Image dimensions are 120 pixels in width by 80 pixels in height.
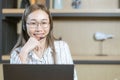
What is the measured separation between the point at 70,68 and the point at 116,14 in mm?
1509

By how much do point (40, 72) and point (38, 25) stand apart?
322mm

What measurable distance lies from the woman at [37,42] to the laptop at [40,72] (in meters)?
0.26

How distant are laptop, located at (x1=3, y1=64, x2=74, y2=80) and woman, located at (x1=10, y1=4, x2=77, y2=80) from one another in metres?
0.26

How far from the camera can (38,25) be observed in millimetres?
1104

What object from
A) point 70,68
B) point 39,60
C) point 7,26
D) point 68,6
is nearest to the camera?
point 70,68

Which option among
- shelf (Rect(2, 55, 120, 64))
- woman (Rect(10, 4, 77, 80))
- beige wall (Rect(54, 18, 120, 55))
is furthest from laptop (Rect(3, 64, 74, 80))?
beige wall (Rect(54, 18, 120, 55))

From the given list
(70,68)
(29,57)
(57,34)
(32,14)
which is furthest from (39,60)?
(57,34)

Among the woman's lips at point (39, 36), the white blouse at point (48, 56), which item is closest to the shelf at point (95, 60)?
the white blouse at point (48, 56)

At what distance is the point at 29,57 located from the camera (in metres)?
1.15

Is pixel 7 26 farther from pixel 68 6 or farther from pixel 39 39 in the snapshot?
pixel 39 39

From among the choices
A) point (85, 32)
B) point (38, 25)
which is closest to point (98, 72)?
point (85, 32)

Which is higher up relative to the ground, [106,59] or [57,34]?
[57,34]

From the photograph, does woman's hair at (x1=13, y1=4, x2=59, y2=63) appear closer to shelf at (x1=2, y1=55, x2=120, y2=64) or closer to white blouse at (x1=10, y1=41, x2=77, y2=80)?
white blouse at (x1=10, y1=41, x2=77, y2=80)

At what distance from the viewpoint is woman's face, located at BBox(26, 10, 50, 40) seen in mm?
1102
